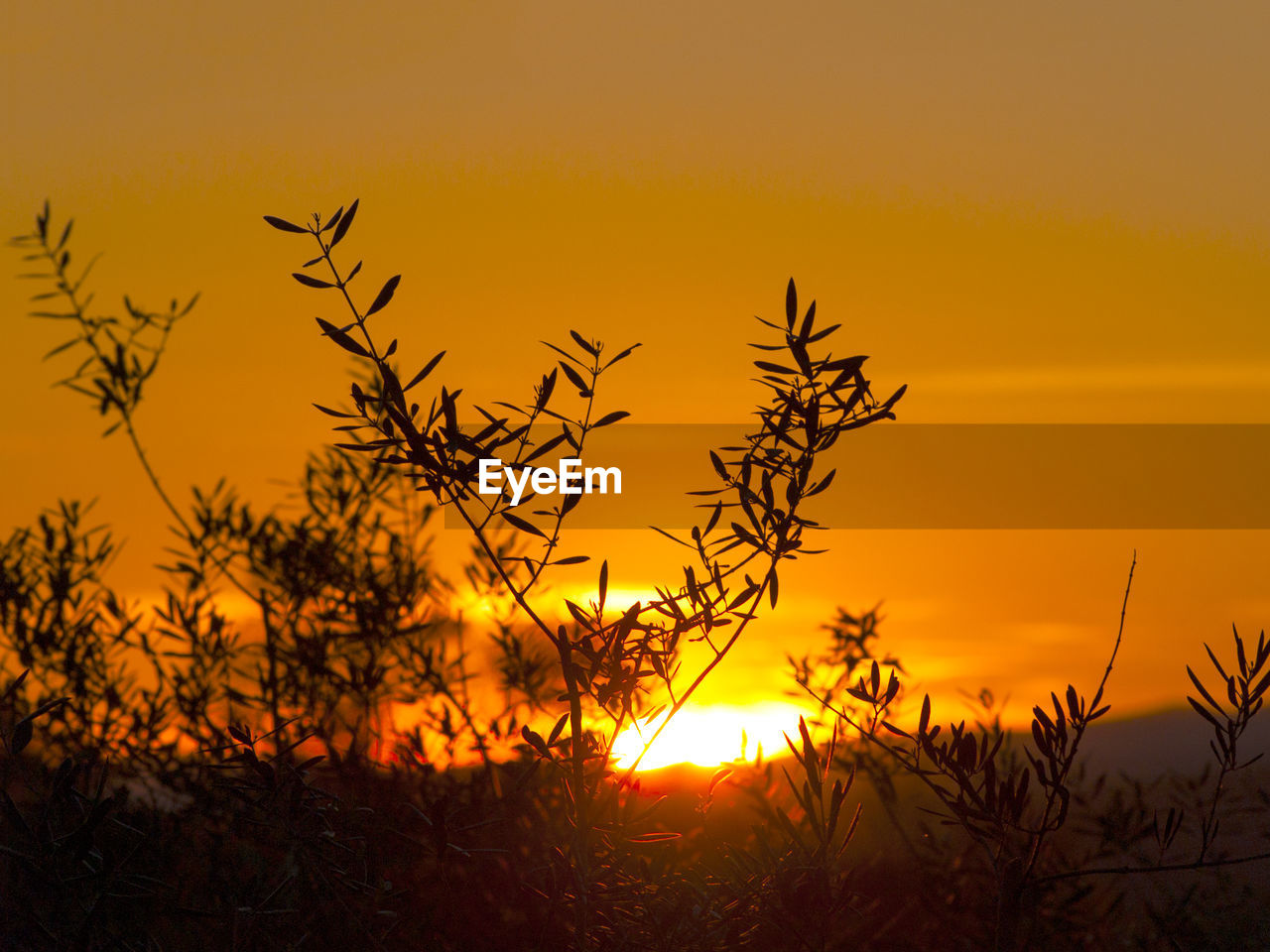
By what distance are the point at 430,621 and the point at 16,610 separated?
1683mm

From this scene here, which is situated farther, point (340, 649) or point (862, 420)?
point (340, 649)

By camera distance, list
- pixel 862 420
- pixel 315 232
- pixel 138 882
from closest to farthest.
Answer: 1. pixel 315 232
2. pixel 862 420
3. pixel 138 882

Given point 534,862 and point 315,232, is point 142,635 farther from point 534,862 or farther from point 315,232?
point 315,232

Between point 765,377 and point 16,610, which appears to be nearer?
point 765,377

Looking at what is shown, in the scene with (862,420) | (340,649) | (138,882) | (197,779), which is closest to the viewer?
(862,420)

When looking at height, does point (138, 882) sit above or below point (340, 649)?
below

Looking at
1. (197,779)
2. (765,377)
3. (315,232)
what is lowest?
(197,779)

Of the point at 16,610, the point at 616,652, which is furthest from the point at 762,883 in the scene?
the point at 16,610

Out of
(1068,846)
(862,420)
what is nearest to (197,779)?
(862,420)

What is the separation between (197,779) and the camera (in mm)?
4199

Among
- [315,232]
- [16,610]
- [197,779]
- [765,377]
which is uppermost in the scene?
[315,232]

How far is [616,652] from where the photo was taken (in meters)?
2.72

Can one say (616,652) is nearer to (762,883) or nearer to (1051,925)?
(762,883)

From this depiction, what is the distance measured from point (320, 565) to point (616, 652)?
2.35m
